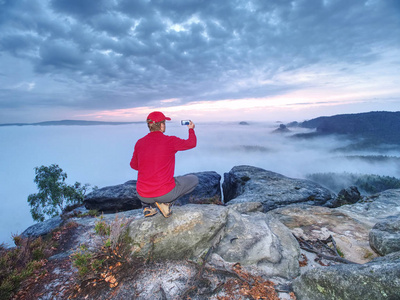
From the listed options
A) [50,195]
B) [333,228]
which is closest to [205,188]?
[333,228]

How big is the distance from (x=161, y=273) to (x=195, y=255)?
47.2 inches

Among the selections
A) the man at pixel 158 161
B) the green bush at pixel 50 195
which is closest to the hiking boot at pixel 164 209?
the man at pixel 158 161

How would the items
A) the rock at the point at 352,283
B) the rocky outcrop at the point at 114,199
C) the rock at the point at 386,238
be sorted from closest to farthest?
the rock at the point at 352,283 < the rock at the point at 386,238 < the rocky outcrop at the point at 114,199

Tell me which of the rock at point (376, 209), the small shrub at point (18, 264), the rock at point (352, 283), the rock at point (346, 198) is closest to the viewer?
the rock at point (352, 283)

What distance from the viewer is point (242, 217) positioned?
7.55 meters

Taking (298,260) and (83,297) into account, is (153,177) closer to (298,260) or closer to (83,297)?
(83,297)

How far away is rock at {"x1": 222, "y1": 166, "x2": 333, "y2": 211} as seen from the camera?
15406 millimetres

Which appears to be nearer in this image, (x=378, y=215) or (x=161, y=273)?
(x=161, y=273)

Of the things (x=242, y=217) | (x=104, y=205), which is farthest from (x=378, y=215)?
(x=104, y=205)

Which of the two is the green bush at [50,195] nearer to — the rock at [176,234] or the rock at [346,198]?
the rock at [176,234]

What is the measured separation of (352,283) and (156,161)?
5140 millimetres

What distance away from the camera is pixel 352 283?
378cm

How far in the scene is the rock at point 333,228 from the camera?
23.7ft

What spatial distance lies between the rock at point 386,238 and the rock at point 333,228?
0.43 m
